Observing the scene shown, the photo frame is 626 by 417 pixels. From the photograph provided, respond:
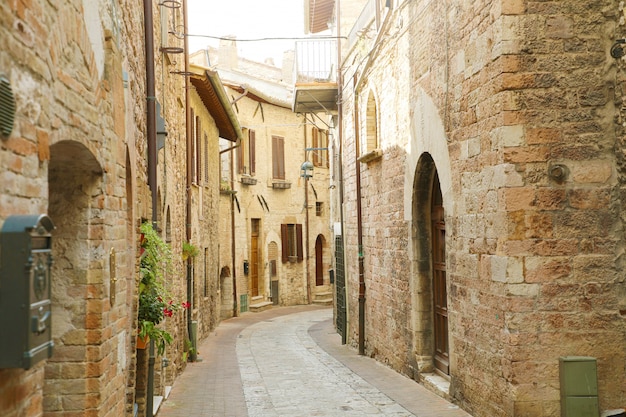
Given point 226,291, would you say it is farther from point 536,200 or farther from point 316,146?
point 536,200

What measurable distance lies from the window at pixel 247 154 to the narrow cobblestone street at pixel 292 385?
8972 millimetres

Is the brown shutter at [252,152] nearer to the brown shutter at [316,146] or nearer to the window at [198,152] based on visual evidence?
the brown shutter at [316,146]

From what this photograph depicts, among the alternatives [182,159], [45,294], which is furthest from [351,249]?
[45,294]

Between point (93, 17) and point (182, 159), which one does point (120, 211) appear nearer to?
point (93, 17)

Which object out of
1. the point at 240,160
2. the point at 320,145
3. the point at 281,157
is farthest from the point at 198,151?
the point at 320,145

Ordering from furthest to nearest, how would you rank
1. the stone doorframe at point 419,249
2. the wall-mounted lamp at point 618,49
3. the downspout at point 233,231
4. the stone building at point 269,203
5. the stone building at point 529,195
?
the stone building at point 269,203 < the downspout at point 233,231 < the stone doorframe at point 419,249 < the stone building at point 529,195 < the wall-mounted lamp at point 618,49

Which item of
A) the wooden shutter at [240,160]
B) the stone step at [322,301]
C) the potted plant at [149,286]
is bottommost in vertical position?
the stone step at [322,301]

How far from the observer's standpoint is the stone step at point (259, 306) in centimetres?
2370

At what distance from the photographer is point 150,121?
755 centimetres

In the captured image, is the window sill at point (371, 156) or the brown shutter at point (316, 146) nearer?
the window sill at point (371, 156)

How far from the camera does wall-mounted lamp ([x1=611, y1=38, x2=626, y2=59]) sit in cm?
579

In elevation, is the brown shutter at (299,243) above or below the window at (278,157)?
below

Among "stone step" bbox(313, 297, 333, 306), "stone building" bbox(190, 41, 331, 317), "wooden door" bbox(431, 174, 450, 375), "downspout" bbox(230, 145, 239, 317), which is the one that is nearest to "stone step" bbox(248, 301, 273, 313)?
"stone building" bbox(190, 41, 331, 317)

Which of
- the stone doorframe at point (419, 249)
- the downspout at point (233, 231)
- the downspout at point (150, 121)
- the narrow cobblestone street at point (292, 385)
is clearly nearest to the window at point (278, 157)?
the downspout at point (233, 231)
